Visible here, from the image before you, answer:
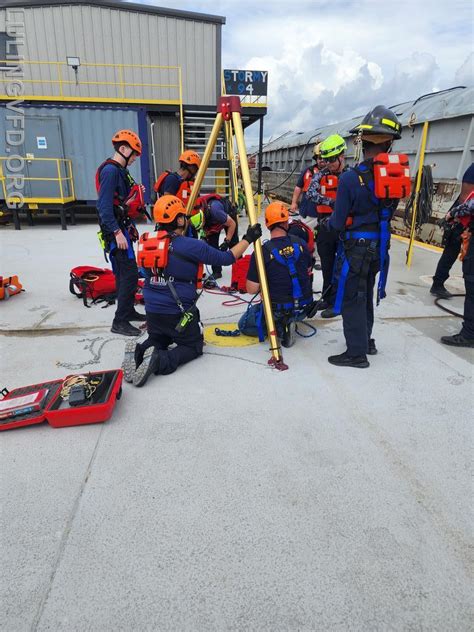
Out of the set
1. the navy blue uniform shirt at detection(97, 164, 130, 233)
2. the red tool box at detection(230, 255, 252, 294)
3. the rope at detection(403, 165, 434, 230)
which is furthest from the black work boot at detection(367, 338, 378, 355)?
the rope at detection(403, 165, 434, 230)

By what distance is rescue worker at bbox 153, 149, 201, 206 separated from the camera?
204 inches

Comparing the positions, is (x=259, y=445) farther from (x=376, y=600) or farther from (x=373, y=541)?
(x=376, y=600)

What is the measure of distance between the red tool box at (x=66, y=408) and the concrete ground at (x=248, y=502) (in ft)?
0.26

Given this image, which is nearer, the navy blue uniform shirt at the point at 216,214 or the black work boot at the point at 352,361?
the black work boot at the point at 352,361

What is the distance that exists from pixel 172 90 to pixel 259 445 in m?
14.6

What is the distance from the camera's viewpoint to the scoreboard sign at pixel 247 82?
12624 mm

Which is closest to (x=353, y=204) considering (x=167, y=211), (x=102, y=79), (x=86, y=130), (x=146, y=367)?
(x=167, y=211)

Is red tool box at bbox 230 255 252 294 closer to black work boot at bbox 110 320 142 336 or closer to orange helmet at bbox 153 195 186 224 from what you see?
black work boot at bbox 110 320 142 336

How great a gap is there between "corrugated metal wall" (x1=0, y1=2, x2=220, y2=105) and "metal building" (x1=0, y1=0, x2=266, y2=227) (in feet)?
0.10

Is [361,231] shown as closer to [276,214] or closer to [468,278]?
[276,214]

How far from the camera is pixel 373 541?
1910 mm

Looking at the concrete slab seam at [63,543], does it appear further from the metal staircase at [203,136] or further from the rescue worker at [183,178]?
the metal staircase at [203,136]

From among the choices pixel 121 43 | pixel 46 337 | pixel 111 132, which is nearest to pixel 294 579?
pixel 46 337

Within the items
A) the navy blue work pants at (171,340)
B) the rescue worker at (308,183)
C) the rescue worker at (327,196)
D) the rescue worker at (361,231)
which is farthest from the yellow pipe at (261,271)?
the rescue worker at (308,183)
